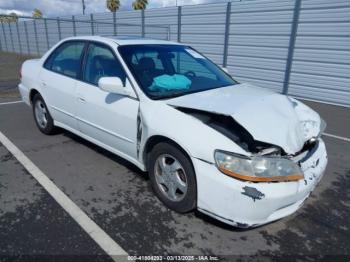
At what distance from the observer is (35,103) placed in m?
4.96

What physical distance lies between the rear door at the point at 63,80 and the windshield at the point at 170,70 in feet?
3.09

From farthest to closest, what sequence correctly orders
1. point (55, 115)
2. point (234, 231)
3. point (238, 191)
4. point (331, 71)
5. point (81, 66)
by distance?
point (331, 71) → point (55, 115) → point (81, 66) → point (234, 231) → point (238, 191)

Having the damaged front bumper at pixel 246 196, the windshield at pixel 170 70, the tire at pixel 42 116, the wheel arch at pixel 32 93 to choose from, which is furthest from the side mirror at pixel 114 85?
the wheel arch at pixel 32 93

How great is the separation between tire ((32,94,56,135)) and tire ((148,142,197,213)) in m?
2.54

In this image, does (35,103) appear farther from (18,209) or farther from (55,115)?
(18,209)

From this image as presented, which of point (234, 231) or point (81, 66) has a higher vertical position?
point (81, 66)

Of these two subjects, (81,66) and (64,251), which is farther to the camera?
(81,66)

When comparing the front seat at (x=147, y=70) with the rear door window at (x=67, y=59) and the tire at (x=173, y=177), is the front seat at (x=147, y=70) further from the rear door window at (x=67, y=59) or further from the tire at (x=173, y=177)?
the rear door window at (x=67, y=59)

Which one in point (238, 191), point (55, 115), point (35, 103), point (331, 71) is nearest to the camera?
point (238, 191)

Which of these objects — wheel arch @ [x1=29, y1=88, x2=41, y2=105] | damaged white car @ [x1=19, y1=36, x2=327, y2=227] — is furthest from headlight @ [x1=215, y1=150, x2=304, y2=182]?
wheel arch @ [x1=29, y1=88, x2=41, y2=105]

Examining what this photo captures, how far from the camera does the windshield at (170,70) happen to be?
10.4 ft

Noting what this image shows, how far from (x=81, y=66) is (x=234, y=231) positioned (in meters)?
2.79

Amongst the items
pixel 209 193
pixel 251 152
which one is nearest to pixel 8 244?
pixel 209 193

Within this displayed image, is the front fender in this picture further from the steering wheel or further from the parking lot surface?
the steering wheel
